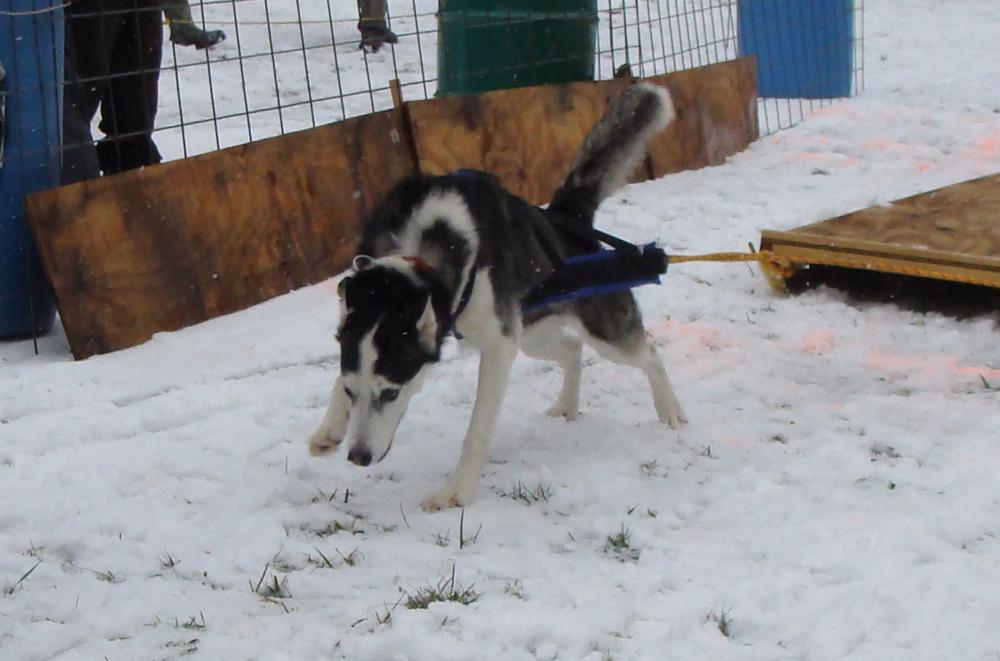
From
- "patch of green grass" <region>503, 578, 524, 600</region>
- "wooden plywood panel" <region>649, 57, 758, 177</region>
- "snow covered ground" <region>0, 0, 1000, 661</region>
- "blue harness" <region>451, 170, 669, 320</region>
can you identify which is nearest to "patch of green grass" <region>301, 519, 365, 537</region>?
"snow covered ground" <region>0, 0, 1000, 661</region>

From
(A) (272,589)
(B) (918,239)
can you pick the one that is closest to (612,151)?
(B) (918,239)

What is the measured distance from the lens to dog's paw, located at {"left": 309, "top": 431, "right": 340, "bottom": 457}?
305cm

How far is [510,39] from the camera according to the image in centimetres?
628

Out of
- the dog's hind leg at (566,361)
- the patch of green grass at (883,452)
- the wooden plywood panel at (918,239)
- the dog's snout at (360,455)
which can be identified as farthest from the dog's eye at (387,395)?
the wooden plywood panel at (918,239)

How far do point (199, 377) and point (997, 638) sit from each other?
282 cm

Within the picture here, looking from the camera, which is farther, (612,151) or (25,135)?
(25,135)

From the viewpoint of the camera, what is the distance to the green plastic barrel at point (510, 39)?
626cm

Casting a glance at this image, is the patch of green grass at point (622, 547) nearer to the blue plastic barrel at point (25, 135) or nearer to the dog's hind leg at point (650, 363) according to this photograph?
the dog's hind leg at point (650, 363)

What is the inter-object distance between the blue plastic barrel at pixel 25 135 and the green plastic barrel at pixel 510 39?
254 centimetres

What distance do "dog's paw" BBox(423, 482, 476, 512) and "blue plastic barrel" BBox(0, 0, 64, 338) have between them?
2.09 m

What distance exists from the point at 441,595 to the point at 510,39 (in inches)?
176

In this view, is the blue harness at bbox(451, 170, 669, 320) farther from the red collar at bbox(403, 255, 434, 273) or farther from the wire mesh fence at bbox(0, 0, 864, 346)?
the wire mesh fence at bbox(0, 0, 864, 346)

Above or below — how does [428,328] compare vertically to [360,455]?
above

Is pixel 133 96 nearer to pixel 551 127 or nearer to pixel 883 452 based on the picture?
pixel 551 127
